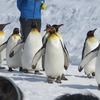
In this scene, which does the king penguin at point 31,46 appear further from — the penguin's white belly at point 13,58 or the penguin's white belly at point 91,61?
the penguin's white belly at point 91,61

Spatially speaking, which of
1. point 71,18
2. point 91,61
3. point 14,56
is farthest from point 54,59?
point 71,18

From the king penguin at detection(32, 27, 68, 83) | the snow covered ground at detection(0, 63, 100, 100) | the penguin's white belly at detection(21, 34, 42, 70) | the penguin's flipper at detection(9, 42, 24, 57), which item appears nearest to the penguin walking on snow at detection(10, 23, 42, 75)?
the penguin's white belly at detection(21, 34, 42, 70)

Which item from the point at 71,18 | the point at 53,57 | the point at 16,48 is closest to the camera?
the point at 53,57

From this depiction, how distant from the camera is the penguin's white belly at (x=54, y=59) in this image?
195 inches

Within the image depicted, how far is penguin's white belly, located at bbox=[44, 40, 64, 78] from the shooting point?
494 cm

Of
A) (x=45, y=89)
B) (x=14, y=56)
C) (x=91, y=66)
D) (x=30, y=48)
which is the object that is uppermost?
(x=30, y=48)

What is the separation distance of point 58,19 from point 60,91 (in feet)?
38.2

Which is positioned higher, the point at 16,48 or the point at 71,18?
the point at 71,18

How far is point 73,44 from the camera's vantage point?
1202 centimetres

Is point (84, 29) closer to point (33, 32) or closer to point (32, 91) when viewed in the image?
point (33, 32)

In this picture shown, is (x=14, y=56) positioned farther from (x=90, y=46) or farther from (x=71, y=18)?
(x=71, y=18)

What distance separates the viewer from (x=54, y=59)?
16.3ft

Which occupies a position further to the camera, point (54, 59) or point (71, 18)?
point (71, 18)

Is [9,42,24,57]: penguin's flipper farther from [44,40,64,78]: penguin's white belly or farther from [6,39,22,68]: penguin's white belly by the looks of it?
[44,40,64,78]: penguin's white belly
